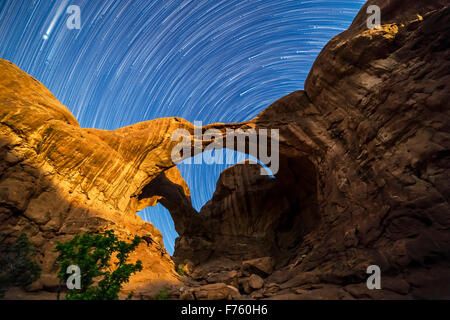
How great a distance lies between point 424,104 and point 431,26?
4.03 metres

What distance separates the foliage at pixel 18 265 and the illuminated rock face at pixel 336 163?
0.46m

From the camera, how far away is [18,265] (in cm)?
838

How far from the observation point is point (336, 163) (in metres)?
13.7

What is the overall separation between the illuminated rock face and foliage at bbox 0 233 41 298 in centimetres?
46

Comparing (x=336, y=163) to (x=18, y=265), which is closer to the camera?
(x=18, y=265)

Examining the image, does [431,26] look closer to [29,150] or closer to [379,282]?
[379,282]

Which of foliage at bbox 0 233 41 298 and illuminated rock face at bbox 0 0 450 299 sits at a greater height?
illuminated rock face at bbox 0 0 450 299

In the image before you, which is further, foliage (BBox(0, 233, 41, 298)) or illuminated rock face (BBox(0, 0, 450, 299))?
illuminated rock face (BBox(0, 0, 450, 299))

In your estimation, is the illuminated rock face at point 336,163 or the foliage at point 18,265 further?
the illuminated rock face at point 336,163

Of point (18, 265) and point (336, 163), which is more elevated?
point (336, 163)

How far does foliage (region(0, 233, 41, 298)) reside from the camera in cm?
790

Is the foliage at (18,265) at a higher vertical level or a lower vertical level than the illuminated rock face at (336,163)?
lower

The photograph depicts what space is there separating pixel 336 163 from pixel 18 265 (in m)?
17.5

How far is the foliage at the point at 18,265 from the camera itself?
7.90m
